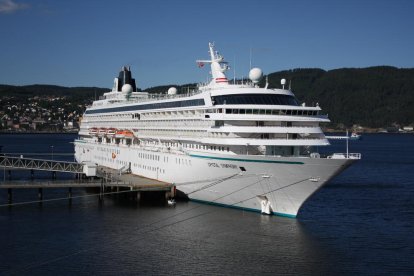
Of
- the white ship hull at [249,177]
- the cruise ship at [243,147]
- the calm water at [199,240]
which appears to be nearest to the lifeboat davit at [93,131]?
the cruise ship at [243,147]

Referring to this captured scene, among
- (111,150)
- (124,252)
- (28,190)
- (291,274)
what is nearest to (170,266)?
(124,252)

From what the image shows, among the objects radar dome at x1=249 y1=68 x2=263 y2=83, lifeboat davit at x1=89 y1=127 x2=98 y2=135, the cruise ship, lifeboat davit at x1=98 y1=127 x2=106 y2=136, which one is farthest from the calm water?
lifeboat davit at x1=89 y1=127 x2=98 y2=135

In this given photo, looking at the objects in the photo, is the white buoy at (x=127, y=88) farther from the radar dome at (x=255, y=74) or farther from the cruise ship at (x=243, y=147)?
the radar dome at (x=255, y=74)

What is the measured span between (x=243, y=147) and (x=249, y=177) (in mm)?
2269

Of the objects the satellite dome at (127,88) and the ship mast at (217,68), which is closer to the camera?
the ship mast at (217,68)

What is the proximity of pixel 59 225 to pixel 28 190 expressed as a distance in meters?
19.1

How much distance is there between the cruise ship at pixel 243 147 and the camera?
3678 cm

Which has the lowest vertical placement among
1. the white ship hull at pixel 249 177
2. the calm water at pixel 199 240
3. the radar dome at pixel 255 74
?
the calm water at pixel 199 240

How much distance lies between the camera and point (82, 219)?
40.0 metres

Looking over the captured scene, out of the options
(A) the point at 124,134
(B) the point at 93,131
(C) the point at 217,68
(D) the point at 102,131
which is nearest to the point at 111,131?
(D) the point at 102,131

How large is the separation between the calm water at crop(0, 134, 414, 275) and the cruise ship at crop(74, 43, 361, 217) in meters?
1.65

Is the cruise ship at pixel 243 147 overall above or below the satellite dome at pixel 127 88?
below

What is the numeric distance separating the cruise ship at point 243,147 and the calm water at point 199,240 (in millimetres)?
1648

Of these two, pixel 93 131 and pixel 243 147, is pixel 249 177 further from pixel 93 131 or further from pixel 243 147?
pixel 93 131
